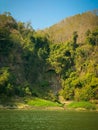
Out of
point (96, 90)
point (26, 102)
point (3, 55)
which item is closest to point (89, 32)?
point (96, 90)

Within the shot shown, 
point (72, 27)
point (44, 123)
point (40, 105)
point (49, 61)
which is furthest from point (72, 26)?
point (44, 123)

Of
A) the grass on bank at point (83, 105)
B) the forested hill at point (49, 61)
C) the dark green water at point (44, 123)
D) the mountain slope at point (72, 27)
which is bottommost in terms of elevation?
the grass on bank at point (83, 105)

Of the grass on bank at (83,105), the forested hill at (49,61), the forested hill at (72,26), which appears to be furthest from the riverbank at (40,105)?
the forested hill at (72,26)

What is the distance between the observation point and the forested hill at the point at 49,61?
2987 inches

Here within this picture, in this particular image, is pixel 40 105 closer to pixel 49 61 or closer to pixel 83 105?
pixel 83 105

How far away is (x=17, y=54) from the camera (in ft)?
268

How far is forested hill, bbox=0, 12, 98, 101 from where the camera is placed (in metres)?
75.9

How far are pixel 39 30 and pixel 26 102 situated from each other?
40.9m

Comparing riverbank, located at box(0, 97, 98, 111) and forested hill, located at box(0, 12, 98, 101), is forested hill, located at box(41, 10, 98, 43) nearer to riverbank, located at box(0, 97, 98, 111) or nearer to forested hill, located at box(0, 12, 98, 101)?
forested hill, located at box(0, 12, 98, 101)

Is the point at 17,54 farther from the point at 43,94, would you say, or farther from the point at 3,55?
the point at 43,94

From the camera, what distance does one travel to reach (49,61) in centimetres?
8650

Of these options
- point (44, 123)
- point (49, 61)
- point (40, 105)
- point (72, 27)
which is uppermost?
point (72, 27)

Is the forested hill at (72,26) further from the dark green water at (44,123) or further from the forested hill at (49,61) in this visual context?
the dark green water at (44,123)

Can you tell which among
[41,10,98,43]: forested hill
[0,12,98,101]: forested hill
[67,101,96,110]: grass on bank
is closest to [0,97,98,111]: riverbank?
[67,101,96,110]: grass on bank
